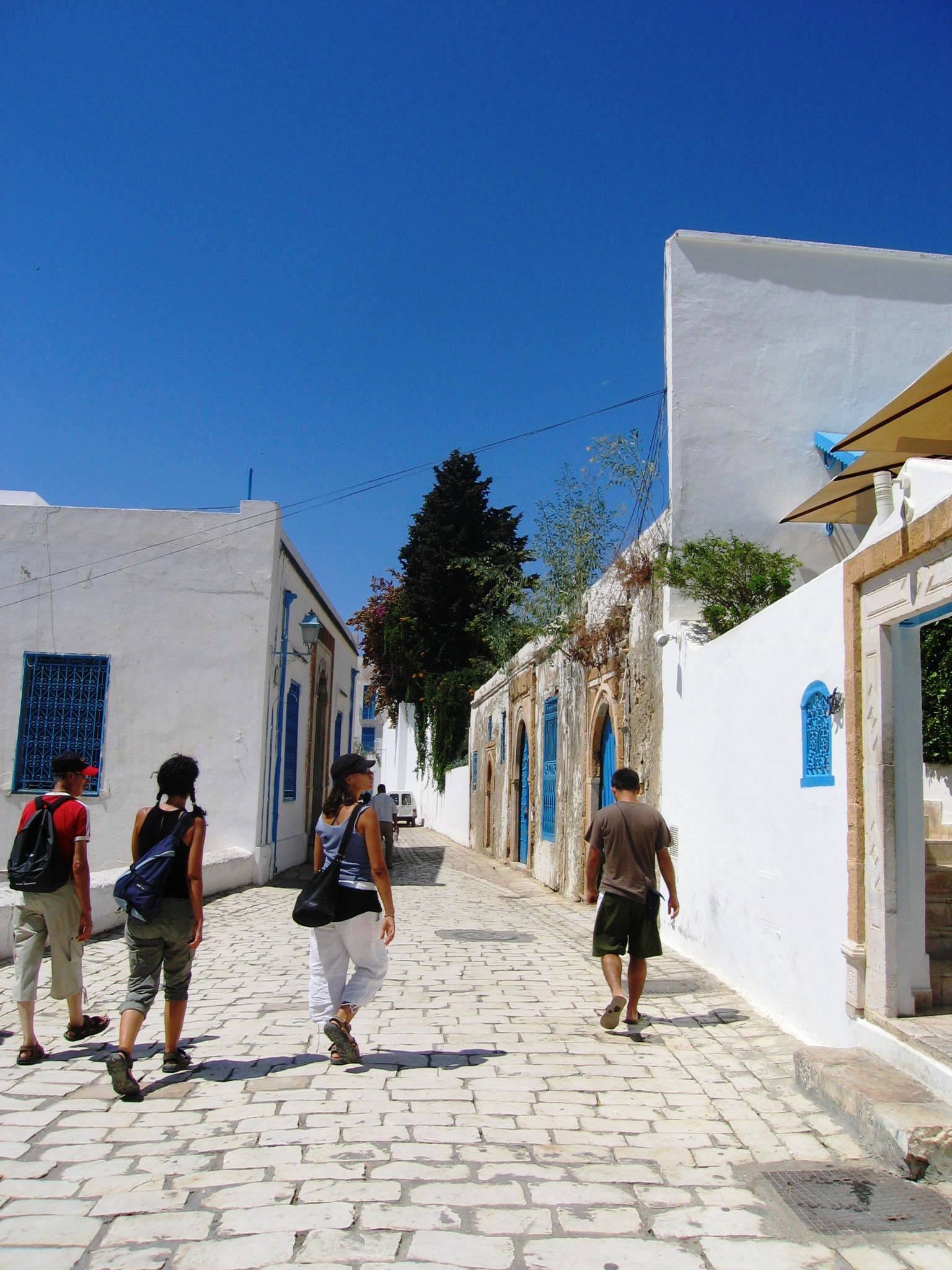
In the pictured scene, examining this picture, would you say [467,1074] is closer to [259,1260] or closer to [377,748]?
[259,1260]

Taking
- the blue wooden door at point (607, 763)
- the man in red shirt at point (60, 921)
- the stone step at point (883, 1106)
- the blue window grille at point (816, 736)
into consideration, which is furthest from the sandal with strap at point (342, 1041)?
the blue wooden door at point (607, 763)

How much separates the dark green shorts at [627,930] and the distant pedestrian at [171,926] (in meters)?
2.42

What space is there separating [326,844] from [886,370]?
8465 millimetres

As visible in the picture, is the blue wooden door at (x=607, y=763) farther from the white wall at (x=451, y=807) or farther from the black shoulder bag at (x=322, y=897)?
the white wall at (x=451, y=807)

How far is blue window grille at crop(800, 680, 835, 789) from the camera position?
5691 millimetres

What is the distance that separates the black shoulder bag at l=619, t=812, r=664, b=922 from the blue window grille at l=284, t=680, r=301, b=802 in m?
9.81

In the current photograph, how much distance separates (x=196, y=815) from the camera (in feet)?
16.6

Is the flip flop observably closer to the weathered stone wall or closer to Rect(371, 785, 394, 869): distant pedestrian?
the weathered stone wall

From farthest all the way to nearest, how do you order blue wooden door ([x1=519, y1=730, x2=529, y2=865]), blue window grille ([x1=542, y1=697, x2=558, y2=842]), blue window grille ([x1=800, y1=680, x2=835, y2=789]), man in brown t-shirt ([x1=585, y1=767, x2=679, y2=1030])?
blue wooden door ([x1=519, y1=730, x2=529, y2=865]) < blue window grille ([x1=542, y1=697, x2=558, y2=842]) < man in brown t-shirt ([x1=585, y1=767, x2=679, y2=1030]) < blue window grille ([x1=800, y1=680, x2=835, y2=789])

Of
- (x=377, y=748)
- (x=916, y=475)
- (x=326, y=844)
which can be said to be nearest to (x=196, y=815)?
(x=326, y=844)

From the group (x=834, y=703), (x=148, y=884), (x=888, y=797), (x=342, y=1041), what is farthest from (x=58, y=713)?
(x=888, y=797)

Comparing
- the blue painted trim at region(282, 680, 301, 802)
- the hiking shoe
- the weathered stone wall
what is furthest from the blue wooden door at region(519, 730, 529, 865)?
the hiking shoe

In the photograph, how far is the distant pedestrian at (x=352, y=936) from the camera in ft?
17.2

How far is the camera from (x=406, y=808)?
38562 mm
